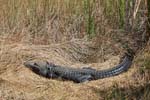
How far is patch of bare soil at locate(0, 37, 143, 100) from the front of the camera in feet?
18.7

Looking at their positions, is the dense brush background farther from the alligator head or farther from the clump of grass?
the alligator head

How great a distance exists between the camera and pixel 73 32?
287 inches

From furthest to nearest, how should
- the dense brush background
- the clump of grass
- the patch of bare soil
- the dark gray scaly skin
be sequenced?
the clump of grass < the dense brush background < the dark gray scaly skin < the patch of bare soil

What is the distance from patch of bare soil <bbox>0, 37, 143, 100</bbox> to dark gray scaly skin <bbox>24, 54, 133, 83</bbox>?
9cm

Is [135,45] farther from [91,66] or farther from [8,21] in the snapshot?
[8,21]

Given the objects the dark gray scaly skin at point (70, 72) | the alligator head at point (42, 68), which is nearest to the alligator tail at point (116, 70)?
the dark gray scaly skin at point (70, 72)

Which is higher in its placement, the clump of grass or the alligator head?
the clump of grass

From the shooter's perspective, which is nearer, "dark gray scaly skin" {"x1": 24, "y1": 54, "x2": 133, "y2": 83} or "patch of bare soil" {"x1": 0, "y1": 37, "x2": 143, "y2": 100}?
"patch of bare soil" {"x1": 0, "y1": 37, "x2": 143, "y2": 100}

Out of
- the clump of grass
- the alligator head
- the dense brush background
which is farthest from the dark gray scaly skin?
the clump of grass

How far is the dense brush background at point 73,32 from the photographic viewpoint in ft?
21.9

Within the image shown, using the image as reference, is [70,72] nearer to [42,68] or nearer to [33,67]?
[42,68]

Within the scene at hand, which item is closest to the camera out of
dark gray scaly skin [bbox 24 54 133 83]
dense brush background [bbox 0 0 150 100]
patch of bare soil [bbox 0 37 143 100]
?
patch of bare soil [bbox 0 37 143 100]

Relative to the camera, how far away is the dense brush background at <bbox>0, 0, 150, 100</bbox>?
21.9ft

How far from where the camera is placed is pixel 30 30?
7.24 m
